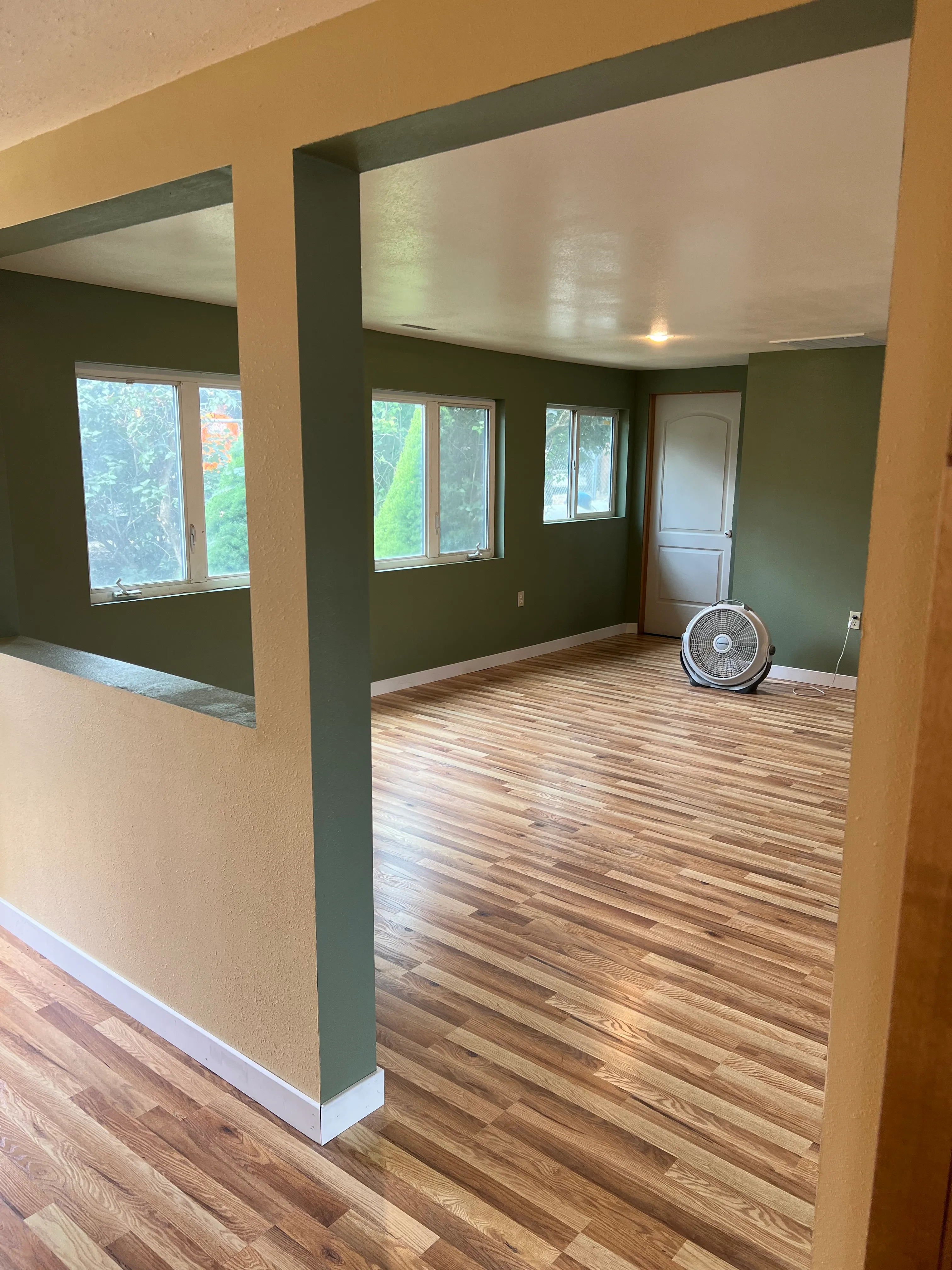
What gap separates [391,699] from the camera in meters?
5.73

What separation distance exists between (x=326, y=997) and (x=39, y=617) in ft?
9.16

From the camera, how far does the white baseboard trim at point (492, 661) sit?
19.4 feet

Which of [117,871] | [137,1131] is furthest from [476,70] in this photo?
[137,1131]

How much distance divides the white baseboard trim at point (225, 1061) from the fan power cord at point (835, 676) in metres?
4.63

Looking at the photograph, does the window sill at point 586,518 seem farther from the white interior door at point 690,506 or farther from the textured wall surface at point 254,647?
the textured wall surface at point 254,647

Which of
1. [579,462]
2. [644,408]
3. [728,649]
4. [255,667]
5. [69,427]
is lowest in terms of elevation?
[728,649]

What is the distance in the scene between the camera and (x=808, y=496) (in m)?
6.10

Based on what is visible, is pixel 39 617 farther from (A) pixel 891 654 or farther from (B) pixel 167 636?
(A) pixel 891 654

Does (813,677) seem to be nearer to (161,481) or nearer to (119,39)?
(161,481)

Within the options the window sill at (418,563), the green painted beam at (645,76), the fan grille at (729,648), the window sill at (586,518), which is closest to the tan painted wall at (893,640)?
the green painted beam at (645,76)

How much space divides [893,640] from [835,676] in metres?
5.50

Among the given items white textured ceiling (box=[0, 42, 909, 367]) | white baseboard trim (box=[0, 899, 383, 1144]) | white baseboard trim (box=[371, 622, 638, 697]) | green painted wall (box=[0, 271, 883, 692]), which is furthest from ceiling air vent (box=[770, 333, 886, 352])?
white baseboard trim (box=[0, 899, 383, 1144])

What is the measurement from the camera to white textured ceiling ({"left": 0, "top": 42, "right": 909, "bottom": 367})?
6.23ft

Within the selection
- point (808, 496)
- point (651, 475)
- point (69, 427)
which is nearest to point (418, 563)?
point (69, 427)
